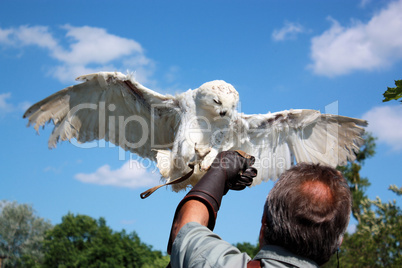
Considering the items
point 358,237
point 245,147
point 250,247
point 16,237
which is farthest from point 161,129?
point 16,237

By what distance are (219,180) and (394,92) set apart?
1.29 meters

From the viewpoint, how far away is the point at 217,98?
206 inches

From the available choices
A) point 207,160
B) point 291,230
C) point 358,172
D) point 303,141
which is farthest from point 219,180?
point 358,172

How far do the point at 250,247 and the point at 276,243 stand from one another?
34.3 meters

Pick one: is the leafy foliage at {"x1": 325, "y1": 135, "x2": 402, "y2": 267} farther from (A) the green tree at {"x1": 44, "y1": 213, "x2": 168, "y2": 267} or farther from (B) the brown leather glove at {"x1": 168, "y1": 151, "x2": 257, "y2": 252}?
(A) the green tree at {"x1": 44, "y1": 213, "x2": 168, "y2": 267}

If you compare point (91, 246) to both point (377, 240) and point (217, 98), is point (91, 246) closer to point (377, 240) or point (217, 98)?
point (377, 240)

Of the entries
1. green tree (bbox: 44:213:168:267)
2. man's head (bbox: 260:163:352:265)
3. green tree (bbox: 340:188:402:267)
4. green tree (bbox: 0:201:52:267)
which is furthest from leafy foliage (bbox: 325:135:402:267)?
green tree (bbox: 0:201:52:267)

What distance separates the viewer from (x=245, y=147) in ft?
21.2

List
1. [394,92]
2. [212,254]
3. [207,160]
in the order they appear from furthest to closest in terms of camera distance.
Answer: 1. [207,160]
2. [394,92]
3. [212,254]

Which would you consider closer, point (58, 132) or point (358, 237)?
point (58, 132)

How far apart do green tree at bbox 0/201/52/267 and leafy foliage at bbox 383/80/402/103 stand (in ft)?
139

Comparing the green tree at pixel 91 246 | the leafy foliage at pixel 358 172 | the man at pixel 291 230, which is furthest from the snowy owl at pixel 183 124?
the green tree at pixel 91 246

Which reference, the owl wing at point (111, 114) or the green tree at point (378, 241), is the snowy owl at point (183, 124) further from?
the green tree at point (378, 241)

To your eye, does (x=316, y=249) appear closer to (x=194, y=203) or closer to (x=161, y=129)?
(x=194, y=203)
